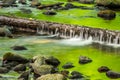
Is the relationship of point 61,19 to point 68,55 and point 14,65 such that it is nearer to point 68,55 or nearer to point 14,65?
point 68,55

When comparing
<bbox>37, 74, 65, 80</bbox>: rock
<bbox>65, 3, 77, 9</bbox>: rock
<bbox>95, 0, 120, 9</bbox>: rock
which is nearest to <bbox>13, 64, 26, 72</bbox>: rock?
<bbox>37, 74, 65, 80</bbox>: rock

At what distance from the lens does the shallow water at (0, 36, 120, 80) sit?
27609 mm

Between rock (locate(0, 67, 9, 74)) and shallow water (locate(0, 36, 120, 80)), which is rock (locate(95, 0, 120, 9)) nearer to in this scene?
shallow water (locate(0, 36, 120, 80))

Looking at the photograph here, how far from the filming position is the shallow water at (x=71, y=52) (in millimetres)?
27609

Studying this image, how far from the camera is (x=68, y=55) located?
3092 cm

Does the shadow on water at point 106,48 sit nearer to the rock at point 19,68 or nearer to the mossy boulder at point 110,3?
the rock at point 19,68

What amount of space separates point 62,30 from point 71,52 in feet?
19.8

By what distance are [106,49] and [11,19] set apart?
1077 cm

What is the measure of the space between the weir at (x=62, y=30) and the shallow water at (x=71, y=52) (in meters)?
1.29

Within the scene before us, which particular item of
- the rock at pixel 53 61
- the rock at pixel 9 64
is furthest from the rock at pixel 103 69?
the rock at pixel 9 64

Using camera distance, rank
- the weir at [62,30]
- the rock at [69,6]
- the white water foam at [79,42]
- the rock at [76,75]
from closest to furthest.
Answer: the rock at [76,75]
the white water foam at [79,42]
the weir at [62,30]
the rock at [69,6]

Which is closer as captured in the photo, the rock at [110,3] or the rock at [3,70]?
the rock at [3,70]

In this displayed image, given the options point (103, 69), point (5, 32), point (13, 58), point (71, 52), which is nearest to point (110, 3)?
point (5, 32)

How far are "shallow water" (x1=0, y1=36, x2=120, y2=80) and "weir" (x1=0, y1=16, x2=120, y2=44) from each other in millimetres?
1289
